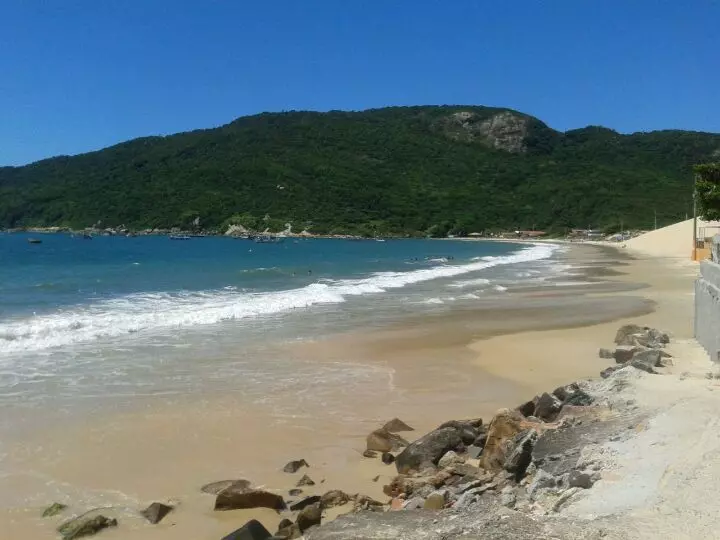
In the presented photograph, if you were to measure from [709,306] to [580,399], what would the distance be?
16.3 feet

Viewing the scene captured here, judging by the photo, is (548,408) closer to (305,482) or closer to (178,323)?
(305,482)

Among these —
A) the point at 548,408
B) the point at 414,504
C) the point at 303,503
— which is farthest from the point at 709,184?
the point at 303,503

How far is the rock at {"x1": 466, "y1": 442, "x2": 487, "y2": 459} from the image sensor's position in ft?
25.0

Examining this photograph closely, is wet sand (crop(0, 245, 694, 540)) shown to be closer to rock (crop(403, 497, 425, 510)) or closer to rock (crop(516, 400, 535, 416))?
rock (crop(403, 497, 425, 510))

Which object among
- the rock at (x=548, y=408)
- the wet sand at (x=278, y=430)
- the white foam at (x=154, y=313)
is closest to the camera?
the wet sand at (x=278, y=430)

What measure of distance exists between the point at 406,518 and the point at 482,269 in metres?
41.0

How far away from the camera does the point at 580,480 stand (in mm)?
5527

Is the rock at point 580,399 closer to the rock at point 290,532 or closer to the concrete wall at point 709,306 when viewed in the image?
the concrete wall at point 709,306

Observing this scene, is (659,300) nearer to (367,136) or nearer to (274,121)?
(367,136)

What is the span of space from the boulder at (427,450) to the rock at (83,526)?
3129 mm

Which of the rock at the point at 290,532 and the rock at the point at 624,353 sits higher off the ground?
the rock at the point at 624,353

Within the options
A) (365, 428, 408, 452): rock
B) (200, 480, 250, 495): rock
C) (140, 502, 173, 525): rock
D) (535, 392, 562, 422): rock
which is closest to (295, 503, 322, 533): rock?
(200, 480, 250, 495): rock

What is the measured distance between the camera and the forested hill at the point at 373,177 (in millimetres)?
136125

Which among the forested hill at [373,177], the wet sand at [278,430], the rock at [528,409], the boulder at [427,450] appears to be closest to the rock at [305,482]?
the wet sand at [278,430]
